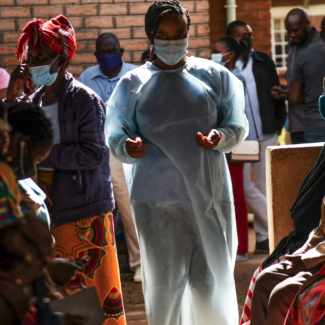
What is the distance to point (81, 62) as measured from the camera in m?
5.98

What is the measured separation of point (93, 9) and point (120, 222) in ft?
6.20

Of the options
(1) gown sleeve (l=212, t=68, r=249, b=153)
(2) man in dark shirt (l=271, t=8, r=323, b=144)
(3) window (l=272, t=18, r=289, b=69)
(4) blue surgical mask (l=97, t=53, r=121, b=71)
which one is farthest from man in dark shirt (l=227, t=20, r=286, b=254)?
(3) window (l=272, t=18, r=289, b=69)

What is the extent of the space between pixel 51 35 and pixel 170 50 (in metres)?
0.57

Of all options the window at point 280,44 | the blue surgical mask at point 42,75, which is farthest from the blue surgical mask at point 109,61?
the window at point 280,44

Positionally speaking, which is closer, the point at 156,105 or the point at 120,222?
the point at 156,105

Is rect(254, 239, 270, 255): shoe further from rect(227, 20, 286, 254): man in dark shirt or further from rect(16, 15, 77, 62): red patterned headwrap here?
rect(16, 15, 77, 62): red patterned headwrap

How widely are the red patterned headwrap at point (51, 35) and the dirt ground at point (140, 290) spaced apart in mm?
1984

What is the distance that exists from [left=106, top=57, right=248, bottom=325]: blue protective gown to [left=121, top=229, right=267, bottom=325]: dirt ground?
47.8 inches

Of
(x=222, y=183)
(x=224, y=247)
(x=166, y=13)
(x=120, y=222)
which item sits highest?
(x=166, y=13)

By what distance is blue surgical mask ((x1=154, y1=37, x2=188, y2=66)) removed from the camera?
314 cm

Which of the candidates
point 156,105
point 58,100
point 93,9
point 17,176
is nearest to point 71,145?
point 58,100

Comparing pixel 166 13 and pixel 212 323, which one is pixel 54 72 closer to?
pixel 166 13

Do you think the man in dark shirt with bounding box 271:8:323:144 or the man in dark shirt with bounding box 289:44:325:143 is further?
the man in dark shirt with bounding box 271:8:323:144

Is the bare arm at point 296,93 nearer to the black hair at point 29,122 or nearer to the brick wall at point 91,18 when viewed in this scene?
the brick wall at point 91,18
